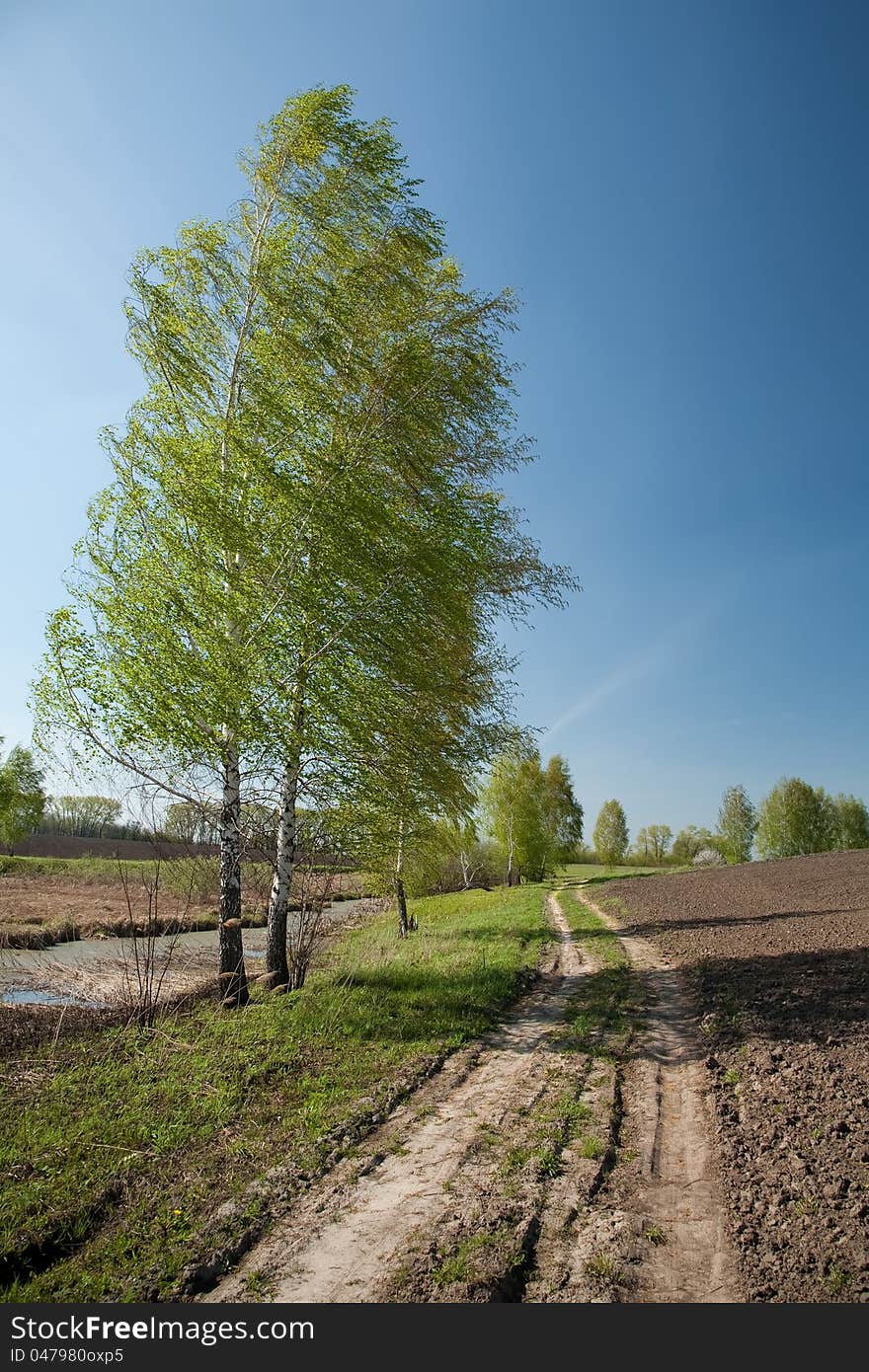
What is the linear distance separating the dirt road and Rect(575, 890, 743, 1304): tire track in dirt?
14mm

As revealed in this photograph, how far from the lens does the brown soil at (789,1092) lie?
12.2 ft

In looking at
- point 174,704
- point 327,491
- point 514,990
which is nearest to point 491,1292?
point 174,704

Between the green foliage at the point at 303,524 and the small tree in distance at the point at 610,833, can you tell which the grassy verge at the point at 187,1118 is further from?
the small tree in distance at the point at 610,833

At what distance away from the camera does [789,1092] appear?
19.4 ft

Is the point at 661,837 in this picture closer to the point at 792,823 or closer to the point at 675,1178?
the point at 792,823

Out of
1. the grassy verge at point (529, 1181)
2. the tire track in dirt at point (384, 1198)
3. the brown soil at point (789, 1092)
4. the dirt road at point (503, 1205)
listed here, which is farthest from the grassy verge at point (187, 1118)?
the brown soil at point (789, 1092)

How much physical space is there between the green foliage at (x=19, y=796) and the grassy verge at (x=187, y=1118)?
1426 inches

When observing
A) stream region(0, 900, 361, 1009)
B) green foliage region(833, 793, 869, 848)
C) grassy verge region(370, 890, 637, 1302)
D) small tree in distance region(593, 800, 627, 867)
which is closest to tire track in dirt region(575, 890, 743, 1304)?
grassy verge region(370, 890, 637, 1302)

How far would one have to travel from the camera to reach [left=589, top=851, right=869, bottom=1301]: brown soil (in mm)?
3730

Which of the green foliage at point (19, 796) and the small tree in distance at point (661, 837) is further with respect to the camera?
the small tree in distance at point (661, 837)

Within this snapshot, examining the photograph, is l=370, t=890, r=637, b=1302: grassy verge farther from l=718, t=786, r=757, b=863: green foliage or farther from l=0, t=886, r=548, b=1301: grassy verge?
l=718, t=786, r=757, b=863: green foliage

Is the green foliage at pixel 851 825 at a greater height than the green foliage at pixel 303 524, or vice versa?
the green foliage at pixel 303 524

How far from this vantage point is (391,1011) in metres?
9.28

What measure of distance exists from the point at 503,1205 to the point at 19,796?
44.5 metres
